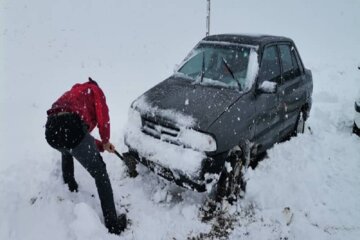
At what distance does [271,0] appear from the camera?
22.0 meters

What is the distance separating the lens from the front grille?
4309 mm

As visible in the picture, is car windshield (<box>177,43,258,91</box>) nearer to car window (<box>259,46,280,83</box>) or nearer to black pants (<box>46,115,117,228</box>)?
car window (<box>259,46,280,83</box>)

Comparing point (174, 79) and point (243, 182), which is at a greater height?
point (174, 79)

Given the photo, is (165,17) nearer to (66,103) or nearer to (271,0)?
(271,0)

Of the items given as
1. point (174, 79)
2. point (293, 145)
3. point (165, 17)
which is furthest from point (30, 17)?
point (293, 145)

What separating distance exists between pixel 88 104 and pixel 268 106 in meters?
2.67

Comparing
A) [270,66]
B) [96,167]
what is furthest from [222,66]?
[96,167]

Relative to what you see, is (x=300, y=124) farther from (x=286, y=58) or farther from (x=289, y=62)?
(x=286, y=58)

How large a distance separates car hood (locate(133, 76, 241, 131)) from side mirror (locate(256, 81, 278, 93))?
0.37 m

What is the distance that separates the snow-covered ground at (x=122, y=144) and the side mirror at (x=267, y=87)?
120cm

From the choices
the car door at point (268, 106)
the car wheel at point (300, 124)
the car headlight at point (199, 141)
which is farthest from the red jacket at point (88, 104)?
the car wheel at point (300, 124)

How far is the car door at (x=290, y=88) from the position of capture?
5.77 metres

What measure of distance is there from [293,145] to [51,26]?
12920 millimetres

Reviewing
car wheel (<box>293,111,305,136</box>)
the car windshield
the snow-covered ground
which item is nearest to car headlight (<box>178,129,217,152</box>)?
the snow-covered ground
